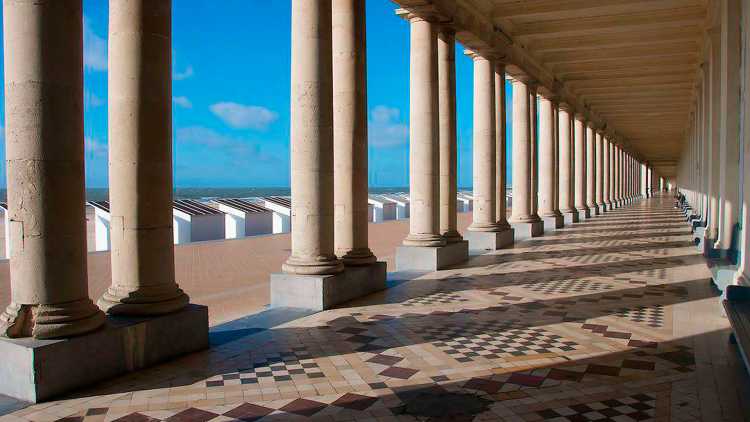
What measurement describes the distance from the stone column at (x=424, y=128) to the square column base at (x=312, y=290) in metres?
7.76

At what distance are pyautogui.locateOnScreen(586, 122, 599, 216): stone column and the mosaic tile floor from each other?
162 ft

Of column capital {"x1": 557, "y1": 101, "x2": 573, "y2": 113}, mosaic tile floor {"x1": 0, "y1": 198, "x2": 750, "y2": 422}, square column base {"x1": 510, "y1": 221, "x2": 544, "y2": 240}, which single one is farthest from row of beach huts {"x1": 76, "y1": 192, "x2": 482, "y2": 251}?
mosaic tile floor {"x1": 0, "y1": 198, "x2": 750, "y2": 422}

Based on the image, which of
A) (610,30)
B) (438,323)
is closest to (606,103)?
(610,30)

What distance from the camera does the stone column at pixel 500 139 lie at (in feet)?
121

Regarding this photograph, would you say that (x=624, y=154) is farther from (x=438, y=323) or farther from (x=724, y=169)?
(x=438, y=323)

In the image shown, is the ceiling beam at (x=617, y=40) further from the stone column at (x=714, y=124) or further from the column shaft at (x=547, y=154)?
the column shaft at (x=547, y=154)

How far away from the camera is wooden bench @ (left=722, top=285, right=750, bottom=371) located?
10504 mm

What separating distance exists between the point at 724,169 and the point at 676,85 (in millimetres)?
35247

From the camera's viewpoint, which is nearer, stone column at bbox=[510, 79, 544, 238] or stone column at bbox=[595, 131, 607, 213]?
stone column at bbox=[510, 79, 544, 238]

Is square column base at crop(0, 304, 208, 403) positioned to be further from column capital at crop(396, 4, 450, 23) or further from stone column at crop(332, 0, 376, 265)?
column capital at crop(396, 4, 450, 23)

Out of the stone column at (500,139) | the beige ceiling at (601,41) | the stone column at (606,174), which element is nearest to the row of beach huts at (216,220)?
the beige ceiling at (601,41)

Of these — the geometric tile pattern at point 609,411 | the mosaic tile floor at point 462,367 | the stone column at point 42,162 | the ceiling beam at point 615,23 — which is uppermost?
the ceiling beam at point 615,23

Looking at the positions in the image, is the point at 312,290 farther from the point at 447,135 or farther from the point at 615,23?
the point at 615,23

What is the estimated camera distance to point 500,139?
1462 inches
